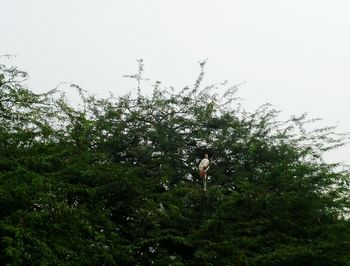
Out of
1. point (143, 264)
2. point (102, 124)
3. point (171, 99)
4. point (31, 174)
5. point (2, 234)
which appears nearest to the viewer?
point (2, 234)

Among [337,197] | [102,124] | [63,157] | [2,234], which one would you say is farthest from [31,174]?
[337,197]

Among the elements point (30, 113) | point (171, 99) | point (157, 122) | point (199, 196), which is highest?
point (171, 99)

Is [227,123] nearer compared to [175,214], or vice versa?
[175,214]

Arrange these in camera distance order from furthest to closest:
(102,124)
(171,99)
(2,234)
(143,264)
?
(171,99)
(102,124)
(143,264)
(2,234)

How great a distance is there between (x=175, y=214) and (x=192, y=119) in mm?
4041

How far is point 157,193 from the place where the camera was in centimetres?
1088

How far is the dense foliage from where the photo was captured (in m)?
7.78

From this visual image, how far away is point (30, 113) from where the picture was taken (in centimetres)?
1108

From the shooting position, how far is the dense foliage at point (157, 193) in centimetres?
778

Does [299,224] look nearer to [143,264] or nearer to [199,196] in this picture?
[199,196]

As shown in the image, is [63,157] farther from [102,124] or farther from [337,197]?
[337,197]

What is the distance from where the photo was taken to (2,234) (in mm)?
7207

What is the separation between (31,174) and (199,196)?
12.7ft

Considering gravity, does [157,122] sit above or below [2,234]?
above
